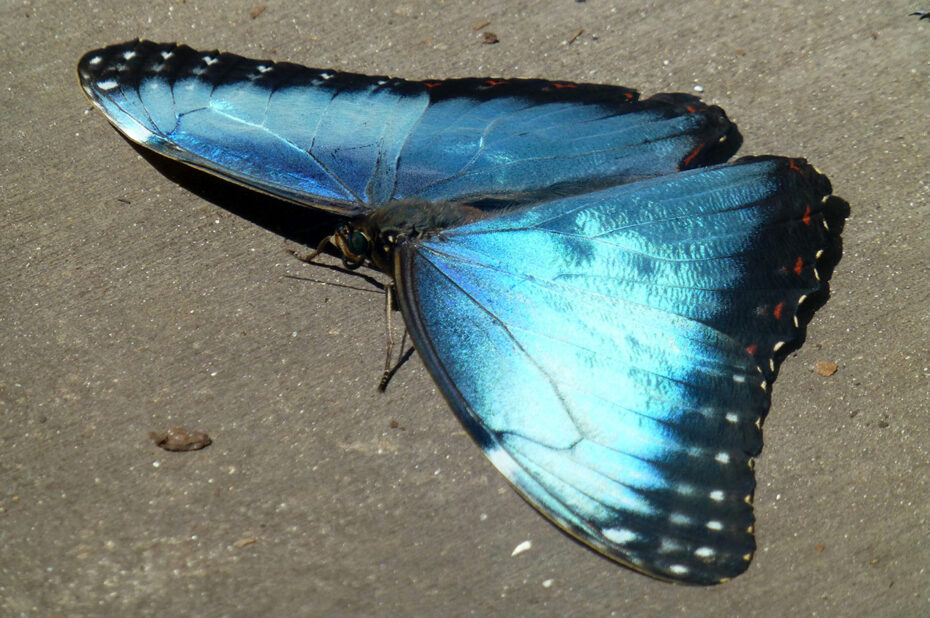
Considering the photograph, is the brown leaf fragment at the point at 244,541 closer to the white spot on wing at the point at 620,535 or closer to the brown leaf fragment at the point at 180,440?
the brown leaf fragment at the point at 180,440

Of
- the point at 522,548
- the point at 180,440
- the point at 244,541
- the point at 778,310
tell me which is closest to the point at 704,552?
the point at 522,548

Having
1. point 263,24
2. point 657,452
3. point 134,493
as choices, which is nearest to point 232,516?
point 134,493

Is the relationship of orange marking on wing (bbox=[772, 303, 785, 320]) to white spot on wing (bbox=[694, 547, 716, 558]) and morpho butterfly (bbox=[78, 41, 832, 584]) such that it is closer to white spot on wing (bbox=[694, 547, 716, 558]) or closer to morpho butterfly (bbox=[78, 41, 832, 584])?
morpho butterfly (bbox=[78, 41, 832, 584])

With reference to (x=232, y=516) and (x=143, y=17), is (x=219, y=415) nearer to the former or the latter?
(x=232, y=516)

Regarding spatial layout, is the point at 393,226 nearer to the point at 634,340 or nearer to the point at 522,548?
the point at 634,340

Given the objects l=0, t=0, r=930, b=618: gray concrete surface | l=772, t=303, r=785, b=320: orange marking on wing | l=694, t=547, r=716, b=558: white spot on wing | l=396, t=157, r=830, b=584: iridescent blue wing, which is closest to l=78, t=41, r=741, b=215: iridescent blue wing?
l=396, t=157, r=830, b=584: iridescent blue wing

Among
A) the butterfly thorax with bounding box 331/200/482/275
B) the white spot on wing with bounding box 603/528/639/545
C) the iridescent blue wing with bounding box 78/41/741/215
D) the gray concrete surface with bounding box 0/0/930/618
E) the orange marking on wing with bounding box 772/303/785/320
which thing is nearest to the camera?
the white spot on wing with bounding box 603/528/639/545

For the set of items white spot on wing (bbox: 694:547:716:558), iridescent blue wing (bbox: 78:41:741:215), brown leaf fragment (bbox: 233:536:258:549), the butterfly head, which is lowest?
white spot on wing (bbox: 694:547:716:558)

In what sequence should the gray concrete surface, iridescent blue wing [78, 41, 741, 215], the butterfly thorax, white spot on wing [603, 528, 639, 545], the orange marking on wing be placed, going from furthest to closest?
iridescent blue wing [78, 41, 741, 215] → the butterfly thorax → the orange marking on wing → the gray concrete surface → white spot on wing [603, 528, 639, 545]
